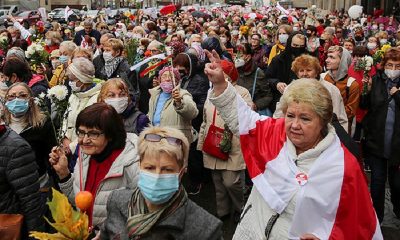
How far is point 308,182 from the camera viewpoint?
2920mm

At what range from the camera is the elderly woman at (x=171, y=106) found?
5602 millimetres

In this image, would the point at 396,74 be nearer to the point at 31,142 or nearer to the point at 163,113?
the point at 163,113

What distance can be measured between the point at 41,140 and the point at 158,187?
241 centimetres

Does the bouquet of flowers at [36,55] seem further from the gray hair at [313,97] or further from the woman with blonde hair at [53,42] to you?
the gray hair at [313,97]

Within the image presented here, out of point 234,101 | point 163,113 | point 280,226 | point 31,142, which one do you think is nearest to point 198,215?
point 280,226

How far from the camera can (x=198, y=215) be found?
274cm

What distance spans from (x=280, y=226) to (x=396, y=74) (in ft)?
10.5

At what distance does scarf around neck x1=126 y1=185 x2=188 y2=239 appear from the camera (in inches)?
105

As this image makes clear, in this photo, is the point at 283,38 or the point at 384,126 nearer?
the point at 384,126

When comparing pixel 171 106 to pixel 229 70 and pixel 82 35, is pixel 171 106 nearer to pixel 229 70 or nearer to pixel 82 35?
pixel 229 70

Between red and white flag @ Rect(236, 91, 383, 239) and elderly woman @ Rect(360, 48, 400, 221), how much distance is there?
2513mm

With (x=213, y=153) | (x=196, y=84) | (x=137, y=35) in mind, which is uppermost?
(x=137, y=35)

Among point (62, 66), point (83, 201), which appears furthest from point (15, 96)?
point (62, 66)

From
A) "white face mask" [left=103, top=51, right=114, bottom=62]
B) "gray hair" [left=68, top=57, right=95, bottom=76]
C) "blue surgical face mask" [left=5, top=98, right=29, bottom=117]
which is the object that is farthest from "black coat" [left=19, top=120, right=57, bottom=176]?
"white face mask" [left=103, top=51, right=114, bottom=62]
